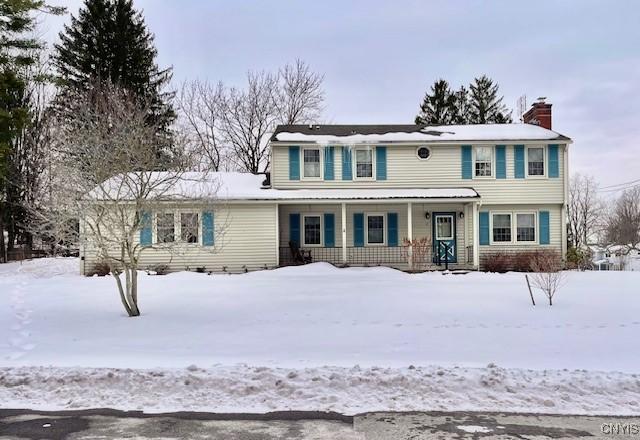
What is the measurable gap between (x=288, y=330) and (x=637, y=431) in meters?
5.21

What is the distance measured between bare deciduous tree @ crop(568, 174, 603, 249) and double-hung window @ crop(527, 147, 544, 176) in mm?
34753

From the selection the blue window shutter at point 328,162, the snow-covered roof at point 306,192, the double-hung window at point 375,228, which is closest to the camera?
the snow-covered roof at point 306,192

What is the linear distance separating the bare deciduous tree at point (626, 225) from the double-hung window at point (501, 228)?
24.1m

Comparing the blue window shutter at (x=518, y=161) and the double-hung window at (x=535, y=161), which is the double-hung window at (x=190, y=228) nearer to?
the blue window shutter at (x=518, y=161)

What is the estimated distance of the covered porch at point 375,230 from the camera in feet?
65.0

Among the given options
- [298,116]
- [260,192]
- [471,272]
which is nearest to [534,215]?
[471,272]

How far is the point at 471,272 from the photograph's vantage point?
58.2 ft

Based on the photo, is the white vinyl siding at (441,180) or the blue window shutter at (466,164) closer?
the white vinyl siding at (441,180)

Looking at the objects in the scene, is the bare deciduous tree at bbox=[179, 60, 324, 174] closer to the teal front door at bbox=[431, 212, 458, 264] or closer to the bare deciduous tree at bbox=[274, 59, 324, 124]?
the bare deciduous tree at bbox=[274, 59, 324, 124]

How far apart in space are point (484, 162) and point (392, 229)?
→ 14.8ft

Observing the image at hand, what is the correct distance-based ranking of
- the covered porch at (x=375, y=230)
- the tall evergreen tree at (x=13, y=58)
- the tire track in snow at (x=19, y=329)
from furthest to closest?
1. the covered porch at (x=375, y=230)
2. the tall evergreen tree at (x=13, y=58)
3. the tire track in snow at (x=19, y=329)

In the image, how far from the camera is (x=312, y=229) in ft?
66.0

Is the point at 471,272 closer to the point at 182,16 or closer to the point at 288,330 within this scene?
the point at 288,330

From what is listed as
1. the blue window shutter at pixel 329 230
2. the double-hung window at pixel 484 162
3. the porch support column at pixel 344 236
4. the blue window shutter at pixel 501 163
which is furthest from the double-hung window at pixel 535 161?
the blue window shutter at pixel 329 230
